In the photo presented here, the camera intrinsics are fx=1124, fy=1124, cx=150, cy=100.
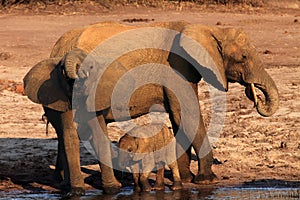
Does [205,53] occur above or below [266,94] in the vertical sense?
above

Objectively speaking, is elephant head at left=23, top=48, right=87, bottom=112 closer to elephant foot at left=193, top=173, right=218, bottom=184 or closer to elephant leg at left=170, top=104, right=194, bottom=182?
elephant leg at left=170, top=104, right=194, bottom=182

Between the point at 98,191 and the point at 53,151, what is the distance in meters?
1.90

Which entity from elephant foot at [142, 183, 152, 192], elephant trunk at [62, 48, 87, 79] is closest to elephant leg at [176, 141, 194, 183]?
elephant foot at [142, 183, 152, 192]

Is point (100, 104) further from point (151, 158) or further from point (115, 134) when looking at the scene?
point (115, 134)

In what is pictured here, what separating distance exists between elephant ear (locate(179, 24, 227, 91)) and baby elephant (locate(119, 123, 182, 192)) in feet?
2.73

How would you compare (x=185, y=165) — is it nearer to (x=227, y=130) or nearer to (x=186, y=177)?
(x=186, y=177)

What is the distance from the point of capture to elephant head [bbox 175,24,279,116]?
13195 millimetres

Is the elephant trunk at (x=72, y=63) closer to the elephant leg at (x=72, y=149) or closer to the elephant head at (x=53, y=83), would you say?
the elephant head at (x=53, y=83)

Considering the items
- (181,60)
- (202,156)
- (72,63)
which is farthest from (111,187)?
(72,63)

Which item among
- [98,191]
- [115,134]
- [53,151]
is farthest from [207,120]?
[98,191]

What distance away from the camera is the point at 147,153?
1289 centimetres

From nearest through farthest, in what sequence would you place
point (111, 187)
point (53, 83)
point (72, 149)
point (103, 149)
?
point (53, 83)
point (72, 149)
point (103, 149)
point (111, 187)

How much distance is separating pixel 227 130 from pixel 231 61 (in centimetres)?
288

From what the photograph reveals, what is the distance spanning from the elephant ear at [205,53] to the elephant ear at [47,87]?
1618 mm
